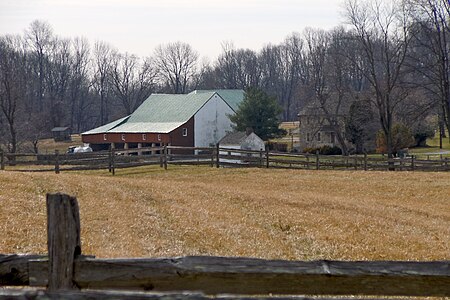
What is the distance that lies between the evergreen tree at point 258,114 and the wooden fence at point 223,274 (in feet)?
194

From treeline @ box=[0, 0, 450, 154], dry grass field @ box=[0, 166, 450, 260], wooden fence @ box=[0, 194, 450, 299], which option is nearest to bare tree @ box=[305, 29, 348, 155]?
treeline @ box=[0, 0, 450, 154]

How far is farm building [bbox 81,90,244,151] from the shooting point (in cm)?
6601

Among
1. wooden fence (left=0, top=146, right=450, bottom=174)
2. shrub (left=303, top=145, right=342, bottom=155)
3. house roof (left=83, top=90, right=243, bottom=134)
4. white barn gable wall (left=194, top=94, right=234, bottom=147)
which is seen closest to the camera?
wooden fence (left=0, top=146, right=450, bottom=174)

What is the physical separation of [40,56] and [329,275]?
10158cm

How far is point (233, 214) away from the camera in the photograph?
59.0 feet

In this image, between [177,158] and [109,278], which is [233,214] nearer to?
[109,278]

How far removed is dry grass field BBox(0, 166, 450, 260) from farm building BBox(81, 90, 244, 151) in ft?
130

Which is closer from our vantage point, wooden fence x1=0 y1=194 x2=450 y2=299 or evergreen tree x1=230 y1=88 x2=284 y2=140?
wooden fence x1=0 y1=194 x2=450 y2=299

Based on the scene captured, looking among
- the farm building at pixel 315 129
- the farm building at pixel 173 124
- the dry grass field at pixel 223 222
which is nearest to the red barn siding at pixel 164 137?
the farm building at pixel 173 124

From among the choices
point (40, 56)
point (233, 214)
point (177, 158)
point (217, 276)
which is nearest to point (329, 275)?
point (217, 276)

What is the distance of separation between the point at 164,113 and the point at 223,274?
65624 mm

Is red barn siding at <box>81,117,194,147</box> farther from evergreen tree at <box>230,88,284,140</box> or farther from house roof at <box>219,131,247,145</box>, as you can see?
house roof at <box>219,131,247,145</box>

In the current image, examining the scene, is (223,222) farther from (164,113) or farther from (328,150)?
(164,113)

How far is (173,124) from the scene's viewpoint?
66250mm
